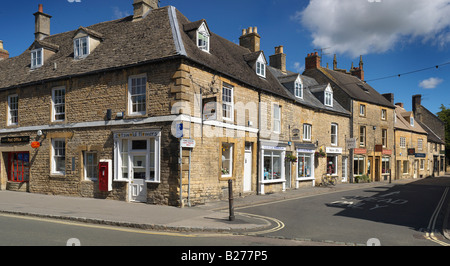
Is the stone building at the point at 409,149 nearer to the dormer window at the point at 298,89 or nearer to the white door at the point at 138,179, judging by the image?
the dormer window at the point at 298,89

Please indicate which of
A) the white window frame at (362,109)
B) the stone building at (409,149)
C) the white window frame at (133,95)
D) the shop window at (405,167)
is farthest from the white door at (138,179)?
the shop window at (405,167)

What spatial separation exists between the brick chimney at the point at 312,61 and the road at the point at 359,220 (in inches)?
745

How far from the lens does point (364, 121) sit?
103 ft

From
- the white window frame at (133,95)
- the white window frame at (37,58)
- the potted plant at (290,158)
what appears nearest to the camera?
the white window frame at (133,95)

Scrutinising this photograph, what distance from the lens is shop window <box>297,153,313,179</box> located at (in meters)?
23.5

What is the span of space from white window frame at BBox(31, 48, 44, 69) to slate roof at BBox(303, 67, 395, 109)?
23.5m

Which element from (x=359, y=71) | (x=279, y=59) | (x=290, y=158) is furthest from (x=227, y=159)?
(x=359, y=71)

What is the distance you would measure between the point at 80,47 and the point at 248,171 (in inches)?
427

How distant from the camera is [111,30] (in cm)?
1780

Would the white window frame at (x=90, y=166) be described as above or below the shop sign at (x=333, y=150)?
below

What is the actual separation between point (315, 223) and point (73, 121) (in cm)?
1232

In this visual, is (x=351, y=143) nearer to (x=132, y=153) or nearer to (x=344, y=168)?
→ (x=344, y=168)

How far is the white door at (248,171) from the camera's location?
18.3m

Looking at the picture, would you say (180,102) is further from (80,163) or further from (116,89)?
(80,163)
